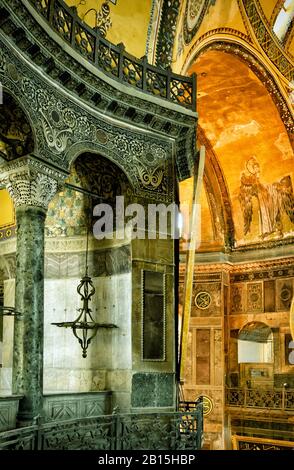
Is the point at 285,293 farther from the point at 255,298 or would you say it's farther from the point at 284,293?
the point at 255,298

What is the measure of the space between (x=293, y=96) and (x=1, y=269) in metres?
8.66

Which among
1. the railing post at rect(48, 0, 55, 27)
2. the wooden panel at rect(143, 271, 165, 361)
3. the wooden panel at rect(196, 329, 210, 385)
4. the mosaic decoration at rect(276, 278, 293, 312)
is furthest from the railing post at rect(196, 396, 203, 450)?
the mosaic decoration at rect(276, 278, 293, 312)

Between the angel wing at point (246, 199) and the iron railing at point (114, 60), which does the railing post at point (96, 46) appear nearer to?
the iron railing at point (114, 60)

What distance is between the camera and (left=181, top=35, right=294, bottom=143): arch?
1262 centimetres

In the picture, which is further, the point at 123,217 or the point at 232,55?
the point at 232,55

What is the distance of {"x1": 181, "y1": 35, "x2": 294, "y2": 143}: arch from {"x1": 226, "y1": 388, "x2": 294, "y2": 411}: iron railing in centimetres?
616

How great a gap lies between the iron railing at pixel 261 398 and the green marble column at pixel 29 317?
9265 millimetres

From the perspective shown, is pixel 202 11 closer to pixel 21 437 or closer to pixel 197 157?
pixel 197 157

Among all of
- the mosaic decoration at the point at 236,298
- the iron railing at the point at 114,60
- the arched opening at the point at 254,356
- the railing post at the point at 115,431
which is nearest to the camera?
the iron railing at the point at 114,60

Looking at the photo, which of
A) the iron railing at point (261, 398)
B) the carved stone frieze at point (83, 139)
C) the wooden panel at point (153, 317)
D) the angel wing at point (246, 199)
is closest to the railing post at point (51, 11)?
the carved stone frieze at point (83, 139)

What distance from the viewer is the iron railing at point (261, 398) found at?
15484 millimetres

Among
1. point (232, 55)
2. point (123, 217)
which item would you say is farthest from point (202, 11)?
point (123, 217)

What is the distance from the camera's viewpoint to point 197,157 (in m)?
10.8

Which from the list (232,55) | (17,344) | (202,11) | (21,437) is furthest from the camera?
(232,55)
